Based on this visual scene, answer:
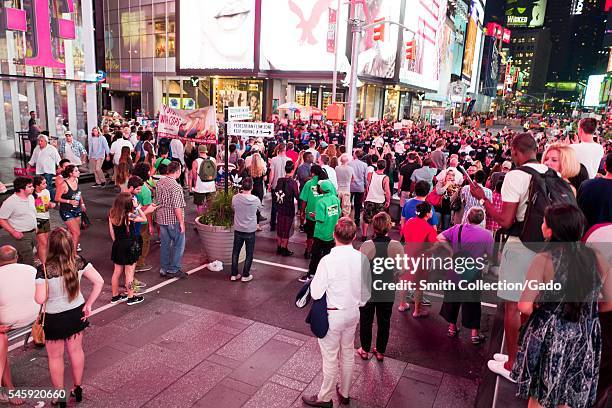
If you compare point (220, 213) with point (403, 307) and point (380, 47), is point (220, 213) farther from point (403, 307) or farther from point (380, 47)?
point (380, 47)

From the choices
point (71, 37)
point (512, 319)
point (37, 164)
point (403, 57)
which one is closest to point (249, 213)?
point (512, 319)

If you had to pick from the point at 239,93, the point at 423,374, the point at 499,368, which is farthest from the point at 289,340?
the point at 239,93

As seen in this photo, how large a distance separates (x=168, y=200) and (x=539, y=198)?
18.5 ft

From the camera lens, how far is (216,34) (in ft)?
103

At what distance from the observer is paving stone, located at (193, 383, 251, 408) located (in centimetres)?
454

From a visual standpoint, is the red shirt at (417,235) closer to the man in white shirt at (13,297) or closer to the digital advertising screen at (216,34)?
the man in white shirt at (13,297)

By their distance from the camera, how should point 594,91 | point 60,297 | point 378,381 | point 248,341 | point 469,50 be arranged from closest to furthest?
point 60,297
point 378,381
point 248,341
point 594,91
point 469,50

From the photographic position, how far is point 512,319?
456 cm

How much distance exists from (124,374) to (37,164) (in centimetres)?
823

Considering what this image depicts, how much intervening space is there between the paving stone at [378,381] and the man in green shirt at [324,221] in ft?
8.14

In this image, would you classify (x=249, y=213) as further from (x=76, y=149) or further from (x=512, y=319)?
(x=76, y=149)

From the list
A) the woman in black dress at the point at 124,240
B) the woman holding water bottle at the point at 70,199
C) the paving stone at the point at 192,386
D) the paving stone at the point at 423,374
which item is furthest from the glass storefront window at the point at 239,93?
the paving stone at the point at 423,374

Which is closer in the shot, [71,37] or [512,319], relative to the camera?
[512,319]

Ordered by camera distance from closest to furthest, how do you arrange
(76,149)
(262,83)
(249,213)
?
1. (249,213)
2. (76,149)
3. (262,83)
